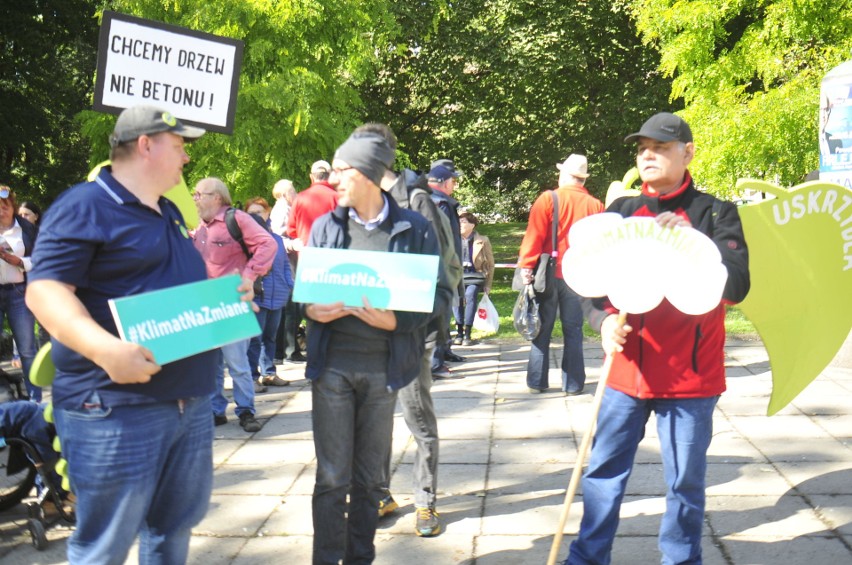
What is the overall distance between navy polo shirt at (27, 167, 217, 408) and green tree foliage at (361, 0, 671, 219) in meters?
21.9

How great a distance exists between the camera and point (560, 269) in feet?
26.4

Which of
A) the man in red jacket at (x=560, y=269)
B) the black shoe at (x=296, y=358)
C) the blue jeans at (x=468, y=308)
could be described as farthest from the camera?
the blue jeans at (x=468, y=308)

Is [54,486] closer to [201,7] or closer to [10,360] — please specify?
[10,360]

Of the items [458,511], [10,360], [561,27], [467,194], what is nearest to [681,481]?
[458,511]

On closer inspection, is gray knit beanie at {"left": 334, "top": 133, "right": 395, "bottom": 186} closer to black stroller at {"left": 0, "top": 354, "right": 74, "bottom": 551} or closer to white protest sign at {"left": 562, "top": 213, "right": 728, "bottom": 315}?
white protest sign at {"left": 562, "top": 213, "right": 728, "bottom": 315}

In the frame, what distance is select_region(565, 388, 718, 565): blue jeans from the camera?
379 cm

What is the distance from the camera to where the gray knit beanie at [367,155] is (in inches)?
146

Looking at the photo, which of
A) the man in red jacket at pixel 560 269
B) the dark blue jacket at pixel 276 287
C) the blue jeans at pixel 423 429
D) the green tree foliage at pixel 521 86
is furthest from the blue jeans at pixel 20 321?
the green tree foliage at pixel 521 86

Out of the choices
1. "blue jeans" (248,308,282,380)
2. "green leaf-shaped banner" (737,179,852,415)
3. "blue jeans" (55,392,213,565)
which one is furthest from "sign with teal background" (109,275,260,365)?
"blue jeans" (248,308,282,380)

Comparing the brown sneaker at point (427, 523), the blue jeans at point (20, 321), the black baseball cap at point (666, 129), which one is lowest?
the brown sneaker at point (427, 523)

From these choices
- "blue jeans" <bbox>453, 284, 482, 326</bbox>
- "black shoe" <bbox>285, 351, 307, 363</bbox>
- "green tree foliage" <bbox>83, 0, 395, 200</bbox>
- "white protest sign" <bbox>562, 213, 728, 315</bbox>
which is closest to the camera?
"white protest sign" <bbox>562, 213, 728, 315</bbox>

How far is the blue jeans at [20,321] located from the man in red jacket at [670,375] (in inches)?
220

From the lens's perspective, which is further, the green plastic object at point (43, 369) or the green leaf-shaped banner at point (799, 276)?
the green leaf-shaped banner at point (799, 276)

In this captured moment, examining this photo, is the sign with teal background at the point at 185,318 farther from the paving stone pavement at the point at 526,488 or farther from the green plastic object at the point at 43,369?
the paving stone pavement at the point at 526,488
